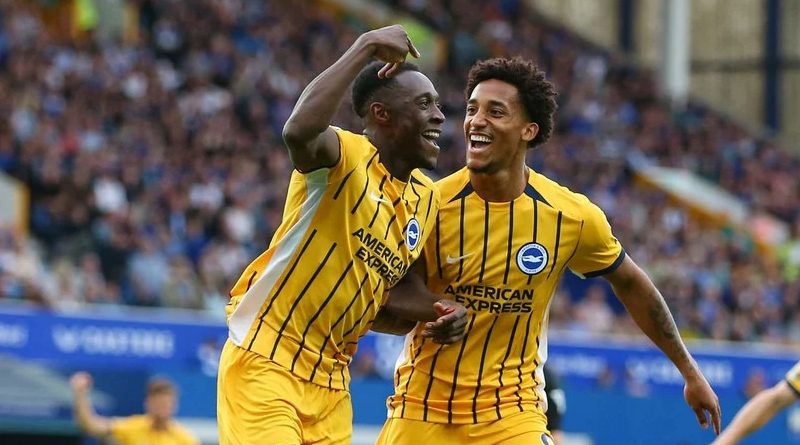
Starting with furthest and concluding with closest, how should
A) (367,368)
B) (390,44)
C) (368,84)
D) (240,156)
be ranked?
(240,156)
(367,368)
(368,84)
(390,44)

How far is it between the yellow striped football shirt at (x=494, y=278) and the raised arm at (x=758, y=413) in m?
1.30

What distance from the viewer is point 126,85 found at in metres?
20.4

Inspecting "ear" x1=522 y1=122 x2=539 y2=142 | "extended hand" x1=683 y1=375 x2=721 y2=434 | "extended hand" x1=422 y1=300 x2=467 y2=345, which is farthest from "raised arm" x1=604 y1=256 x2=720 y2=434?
"extended hand" x1=422 y1=300 x2=467 y2=345

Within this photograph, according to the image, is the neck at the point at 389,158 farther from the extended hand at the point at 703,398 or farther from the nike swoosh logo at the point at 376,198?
the extended hand at the point at 703,398

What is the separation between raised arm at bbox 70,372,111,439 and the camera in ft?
38.2

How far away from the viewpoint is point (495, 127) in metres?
6.96

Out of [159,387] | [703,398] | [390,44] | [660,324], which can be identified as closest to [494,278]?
[660,324]

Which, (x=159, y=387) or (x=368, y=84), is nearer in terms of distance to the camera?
(x=368, y=84)

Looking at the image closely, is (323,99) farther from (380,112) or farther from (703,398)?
(703,398)

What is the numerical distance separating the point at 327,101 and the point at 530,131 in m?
1.38

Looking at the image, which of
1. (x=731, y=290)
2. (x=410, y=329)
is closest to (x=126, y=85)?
(x=731, y=290)

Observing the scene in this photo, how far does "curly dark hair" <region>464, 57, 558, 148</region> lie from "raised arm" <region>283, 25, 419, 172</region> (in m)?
0.85

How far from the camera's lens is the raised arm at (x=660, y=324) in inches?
286

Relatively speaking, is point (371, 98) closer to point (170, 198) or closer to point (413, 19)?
point (170, 198)
